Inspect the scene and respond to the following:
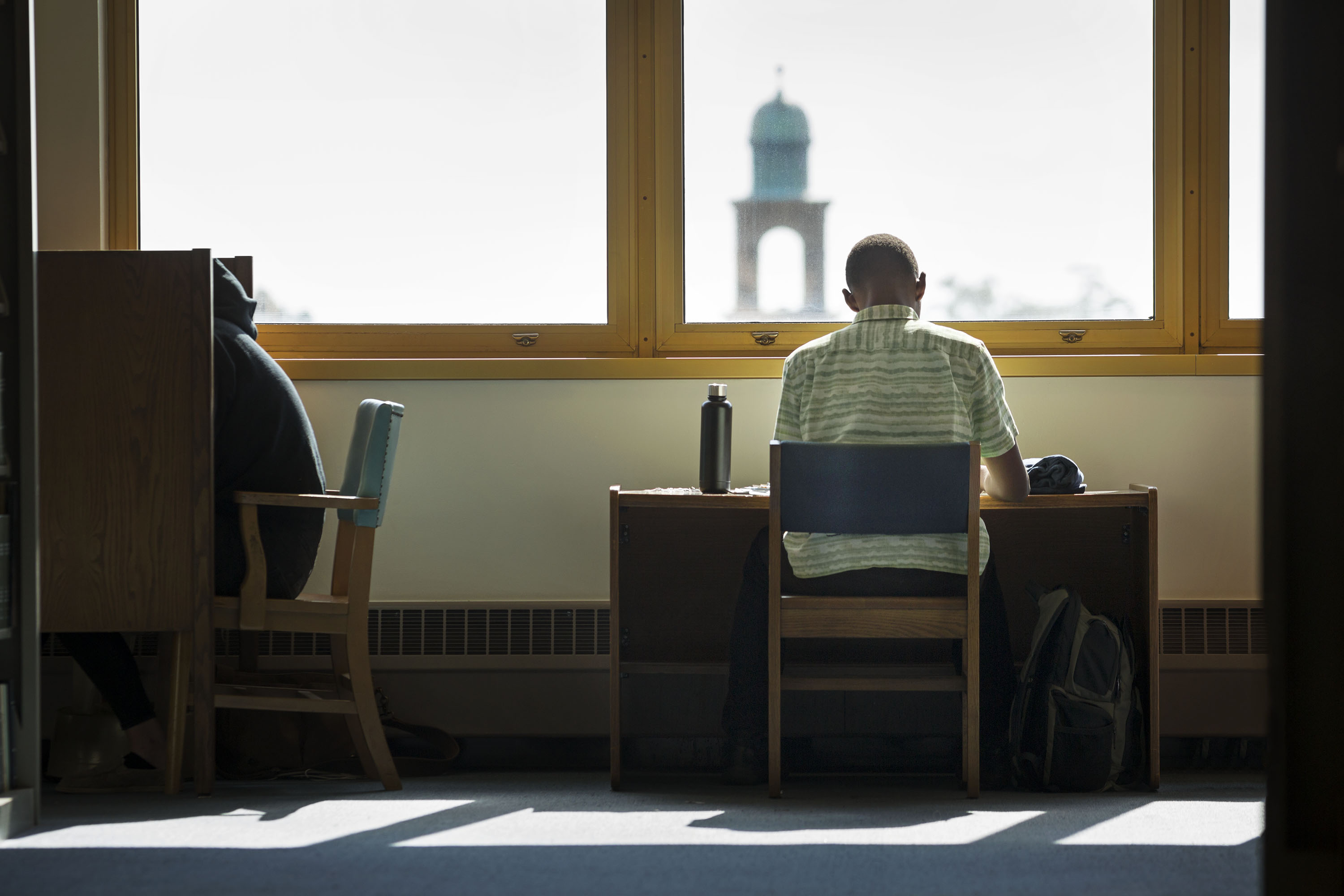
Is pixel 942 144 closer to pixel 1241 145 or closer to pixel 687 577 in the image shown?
pixel 1241 145

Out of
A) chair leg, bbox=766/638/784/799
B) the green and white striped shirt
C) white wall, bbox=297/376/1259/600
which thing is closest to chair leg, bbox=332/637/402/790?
white wall, bbox=297/376/1259/600

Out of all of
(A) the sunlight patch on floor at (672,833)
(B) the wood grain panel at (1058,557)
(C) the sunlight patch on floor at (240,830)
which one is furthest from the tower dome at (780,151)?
(C) the sunlight patch on floor at (240,830)

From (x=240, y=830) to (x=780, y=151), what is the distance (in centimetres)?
210

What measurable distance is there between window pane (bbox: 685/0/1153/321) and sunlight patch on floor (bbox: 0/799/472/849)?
5.33 feet

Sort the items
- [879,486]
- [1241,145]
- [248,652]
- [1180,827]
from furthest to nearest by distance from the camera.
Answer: [1241,145], [248,652], [879,486], [1180,827]

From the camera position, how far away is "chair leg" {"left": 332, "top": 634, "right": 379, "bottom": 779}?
241cm

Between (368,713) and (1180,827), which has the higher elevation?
(368,713)

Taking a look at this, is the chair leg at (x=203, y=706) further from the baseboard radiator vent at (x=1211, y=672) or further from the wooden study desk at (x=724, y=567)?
the baseboard radiator vent at (x=1211, y=672)

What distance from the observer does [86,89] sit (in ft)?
9.58

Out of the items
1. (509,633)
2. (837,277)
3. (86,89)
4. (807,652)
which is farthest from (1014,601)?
(86,89)

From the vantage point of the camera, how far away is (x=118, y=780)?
238 centimetres

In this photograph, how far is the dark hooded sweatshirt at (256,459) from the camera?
2.37m

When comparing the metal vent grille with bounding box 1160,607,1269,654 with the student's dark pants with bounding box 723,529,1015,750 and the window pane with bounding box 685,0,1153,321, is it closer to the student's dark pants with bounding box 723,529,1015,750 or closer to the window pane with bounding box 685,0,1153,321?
the student's dark pants with bounding box 723,529,1015,750

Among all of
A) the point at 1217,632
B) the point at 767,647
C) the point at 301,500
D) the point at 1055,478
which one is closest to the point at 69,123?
the point at 301,500
